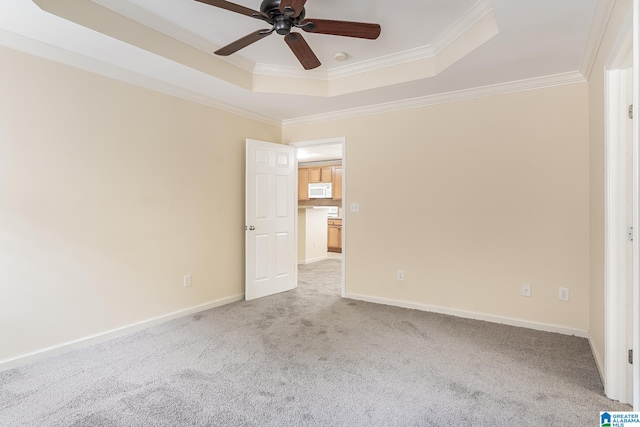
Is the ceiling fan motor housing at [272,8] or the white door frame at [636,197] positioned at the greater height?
the ceiling fan motor housing at [272,8]

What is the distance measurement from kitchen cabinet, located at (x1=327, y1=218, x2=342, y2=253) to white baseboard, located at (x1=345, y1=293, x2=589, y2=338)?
3.94 meters

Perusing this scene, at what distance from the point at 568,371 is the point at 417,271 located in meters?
1.60

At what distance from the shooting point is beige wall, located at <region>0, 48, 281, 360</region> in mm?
2354

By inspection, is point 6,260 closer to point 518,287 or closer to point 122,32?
point 122,32

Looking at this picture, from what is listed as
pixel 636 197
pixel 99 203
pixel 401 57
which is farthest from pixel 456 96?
pixel 99 203

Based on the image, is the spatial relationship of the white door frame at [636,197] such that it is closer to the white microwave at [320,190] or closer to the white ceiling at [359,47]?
the white ceiling at [359,47]

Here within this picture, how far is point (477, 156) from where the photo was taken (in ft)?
11.0

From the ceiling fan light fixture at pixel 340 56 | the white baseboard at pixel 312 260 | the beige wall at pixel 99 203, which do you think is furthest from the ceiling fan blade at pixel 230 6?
the white baseboard at pixel 312 260

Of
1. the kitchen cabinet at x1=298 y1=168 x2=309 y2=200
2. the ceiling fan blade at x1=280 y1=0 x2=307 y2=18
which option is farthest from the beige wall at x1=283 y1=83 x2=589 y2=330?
the kitchen cabinet at x1=298 y1=168 x2=309 y2=200

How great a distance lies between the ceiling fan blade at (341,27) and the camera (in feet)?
6.62

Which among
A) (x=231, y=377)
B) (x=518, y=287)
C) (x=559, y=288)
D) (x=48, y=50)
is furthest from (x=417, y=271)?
(x=48, y=50)

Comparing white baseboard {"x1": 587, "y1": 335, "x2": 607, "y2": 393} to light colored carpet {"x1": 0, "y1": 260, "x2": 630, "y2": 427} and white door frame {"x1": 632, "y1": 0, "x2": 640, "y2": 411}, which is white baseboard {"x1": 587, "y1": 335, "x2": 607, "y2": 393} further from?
white door frame {"x1": 632, "y1": 0, "x2": 640, "y2": 411}

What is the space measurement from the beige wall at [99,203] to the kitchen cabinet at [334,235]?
4418 millimetres

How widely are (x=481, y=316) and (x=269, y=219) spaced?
2604 millimetres
